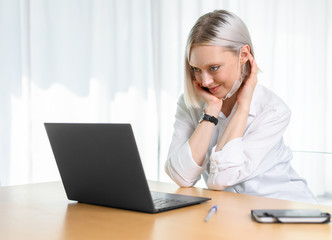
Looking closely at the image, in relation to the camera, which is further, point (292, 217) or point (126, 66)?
point (126, 66)

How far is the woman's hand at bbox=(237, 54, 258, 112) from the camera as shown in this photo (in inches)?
66.9

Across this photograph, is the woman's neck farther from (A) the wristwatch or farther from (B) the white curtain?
(B) the white curtain

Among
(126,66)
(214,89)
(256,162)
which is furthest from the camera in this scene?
(126,66)

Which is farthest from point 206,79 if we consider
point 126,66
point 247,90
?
point 126,66

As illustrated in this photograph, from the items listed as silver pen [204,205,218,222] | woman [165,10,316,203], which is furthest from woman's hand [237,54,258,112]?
silver pen [204,205,218,222]

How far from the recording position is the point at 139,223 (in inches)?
38.5

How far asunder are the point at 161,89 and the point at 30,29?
4.24 ft

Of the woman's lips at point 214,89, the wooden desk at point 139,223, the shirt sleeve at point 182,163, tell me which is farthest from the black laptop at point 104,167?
the woman's lips at point 214,89

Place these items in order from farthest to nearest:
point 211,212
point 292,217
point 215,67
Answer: point 215,67, point 211,212, point 292,217

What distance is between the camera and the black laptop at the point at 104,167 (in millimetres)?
1048

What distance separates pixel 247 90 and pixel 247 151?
27 centimetres

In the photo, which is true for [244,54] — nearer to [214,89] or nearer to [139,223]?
[214,89]

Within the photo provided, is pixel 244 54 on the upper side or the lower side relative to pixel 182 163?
upper

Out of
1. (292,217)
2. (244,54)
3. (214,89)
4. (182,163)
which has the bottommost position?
(182,163)
